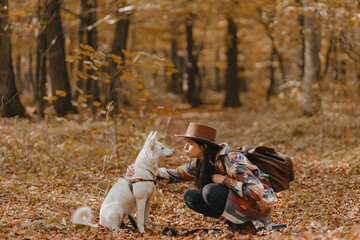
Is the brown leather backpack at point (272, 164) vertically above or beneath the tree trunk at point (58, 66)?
beneath

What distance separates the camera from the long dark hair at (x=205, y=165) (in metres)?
4.34

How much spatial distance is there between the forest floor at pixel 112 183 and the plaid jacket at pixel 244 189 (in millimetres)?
259

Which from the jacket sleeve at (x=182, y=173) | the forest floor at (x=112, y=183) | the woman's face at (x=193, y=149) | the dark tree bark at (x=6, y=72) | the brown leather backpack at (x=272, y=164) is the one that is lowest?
the forest floor at (x=112, y=183)

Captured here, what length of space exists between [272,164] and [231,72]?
15902 mm

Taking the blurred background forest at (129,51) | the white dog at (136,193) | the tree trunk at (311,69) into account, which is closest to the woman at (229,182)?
the white dog at (136,193)


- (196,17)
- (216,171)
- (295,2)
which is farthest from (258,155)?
(196,17)

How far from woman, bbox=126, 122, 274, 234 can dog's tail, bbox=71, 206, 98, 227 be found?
1471 mm

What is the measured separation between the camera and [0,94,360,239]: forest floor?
4.40 meters

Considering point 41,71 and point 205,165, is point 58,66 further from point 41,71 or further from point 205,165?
point 205,165

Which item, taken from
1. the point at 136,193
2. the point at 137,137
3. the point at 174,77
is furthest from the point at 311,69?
the point at 174,77

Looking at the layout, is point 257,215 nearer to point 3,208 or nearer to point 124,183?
point 124,183

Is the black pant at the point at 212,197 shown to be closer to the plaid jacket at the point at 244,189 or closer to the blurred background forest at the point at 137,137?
the plaid jacket at the point at 244,189

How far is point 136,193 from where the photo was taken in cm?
435

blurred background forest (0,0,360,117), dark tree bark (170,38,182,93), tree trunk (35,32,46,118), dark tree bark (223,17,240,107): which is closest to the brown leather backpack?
blurred background forest (0,0,360,117)
